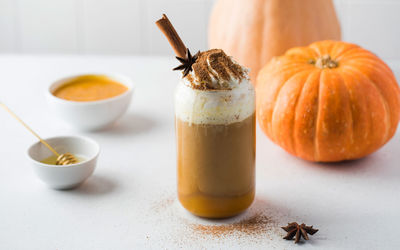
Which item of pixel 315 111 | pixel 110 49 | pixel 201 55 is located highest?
pixel 201 55

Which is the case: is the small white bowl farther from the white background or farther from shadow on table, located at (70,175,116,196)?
the white background

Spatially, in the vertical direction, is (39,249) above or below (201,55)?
below

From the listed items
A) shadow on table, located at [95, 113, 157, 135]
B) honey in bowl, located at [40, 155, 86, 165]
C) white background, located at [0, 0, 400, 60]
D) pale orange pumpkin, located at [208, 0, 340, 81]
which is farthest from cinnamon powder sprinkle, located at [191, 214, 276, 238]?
white background, located at [0, 0, 400, 60]

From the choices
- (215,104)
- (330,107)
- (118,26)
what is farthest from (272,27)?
(118,26)

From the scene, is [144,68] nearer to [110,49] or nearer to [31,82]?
[31,82]

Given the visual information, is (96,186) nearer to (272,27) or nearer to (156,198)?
(156,198)

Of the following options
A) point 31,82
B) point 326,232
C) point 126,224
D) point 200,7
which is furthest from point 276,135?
point 200,7
